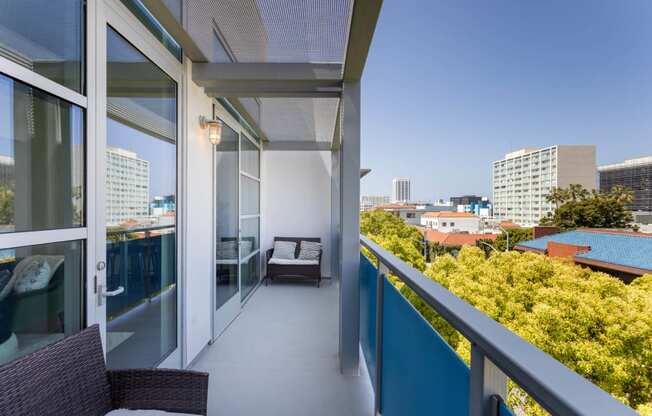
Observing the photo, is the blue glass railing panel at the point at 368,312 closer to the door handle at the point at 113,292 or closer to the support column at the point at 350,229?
the support column at the point at 350,229

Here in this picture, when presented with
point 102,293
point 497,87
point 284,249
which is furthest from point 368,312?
point 497,87

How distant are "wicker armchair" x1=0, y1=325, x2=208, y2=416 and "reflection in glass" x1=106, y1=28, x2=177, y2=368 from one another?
452 millimetres

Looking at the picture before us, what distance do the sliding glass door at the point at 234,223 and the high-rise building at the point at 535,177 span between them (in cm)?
1323

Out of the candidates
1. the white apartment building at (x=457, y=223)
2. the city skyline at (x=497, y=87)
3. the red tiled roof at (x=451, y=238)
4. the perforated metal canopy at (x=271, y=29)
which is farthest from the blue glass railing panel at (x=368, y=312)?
the white apartment building at (x=457, y=223)

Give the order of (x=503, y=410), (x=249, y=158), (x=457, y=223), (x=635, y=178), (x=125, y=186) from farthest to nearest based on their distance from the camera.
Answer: (x=457, y=223) < (x=635, y=178) < (x=249, y=158) < (x=125, y=186) < (x=503, y=410)

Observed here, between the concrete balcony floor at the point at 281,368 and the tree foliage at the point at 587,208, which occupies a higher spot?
the tree foliage at the point at 587,208

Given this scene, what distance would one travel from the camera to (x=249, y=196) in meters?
5.15

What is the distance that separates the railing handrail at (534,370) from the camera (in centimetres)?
51

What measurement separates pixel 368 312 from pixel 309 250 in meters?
3.61

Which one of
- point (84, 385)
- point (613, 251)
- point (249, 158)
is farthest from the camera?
point (613, 251)

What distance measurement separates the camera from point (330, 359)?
3.03 meters

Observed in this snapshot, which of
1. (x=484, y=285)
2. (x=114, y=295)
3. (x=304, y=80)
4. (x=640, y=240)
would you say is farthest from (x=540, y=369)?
(x=640, y=240)

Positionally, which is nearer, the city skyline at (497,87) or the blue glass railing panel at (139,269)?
the blue glass railing panel at (139,269)

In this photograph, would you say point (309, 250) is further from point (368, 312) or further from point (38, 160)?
point (38, 160)
